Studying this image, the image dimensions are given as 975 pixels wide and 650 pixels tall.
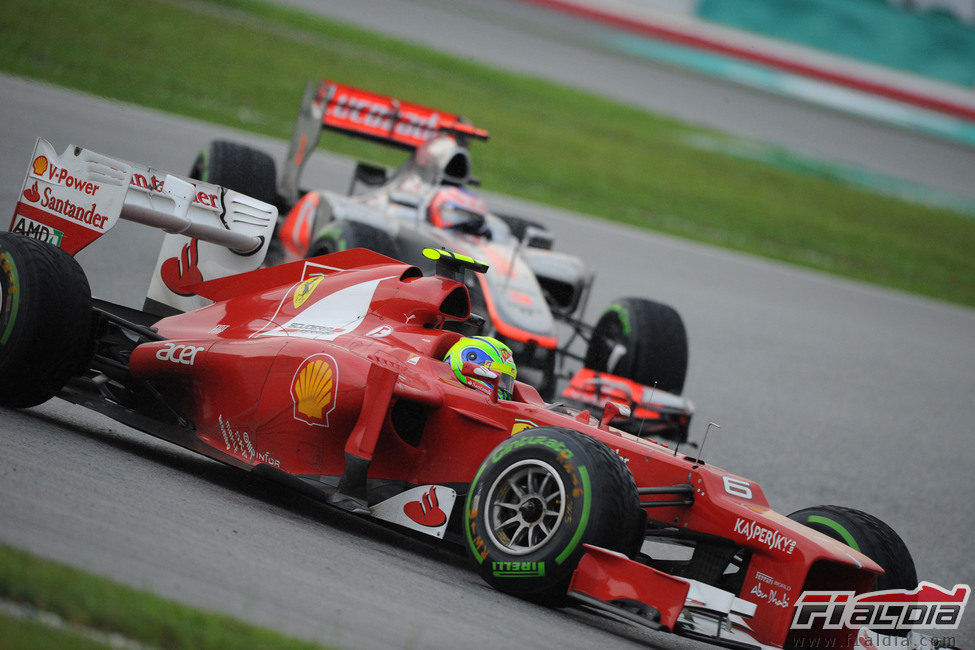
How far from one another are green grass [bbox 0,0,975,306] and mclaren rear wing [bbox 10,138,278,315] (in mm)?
11274

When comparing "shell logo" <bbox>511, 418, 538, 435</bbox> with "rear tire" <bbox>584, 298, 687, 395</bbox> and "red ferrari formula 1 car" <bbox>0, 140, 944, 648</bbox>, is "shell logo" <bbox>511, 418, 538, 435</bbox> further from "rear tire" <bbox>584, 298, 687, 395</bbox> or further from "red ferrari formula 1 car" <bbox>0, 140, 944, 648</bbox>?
"rear tire" <bbox>584, 298, 687, 395</bbox>

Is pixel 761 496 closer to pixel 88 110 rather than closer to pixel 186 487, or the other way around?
pixel 186 487

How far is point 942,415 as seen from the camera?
1369cm

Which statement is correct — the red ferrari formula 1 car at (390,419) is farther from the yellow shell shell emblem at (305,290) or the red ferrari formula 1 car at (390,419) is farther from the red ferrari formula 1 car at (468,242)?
the red ferrari formula 1 car at (468,242)

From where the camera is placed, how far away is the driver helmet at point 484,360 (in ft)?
20.8

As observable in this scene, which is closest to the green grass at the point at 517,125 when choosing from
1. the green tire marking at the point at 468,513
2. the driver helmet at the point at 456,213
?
the driver helmet at the point at 456,213

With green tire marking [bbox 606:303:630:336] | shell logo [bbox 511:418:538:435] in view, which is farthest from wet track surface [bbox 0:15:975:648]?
green tire marking [bbox 606:303:630:336]

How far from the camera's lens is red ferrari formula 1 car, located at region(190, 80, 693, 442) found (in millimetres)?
9586

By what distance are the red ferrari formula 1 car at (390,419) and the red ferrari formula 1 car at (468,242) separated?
183 cm

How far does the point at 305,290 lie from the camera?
7094 mm

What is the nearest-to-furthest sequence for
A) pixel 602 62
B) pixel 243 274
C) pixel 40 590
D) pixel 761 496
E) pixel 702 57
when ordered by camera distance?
pixel 40 590
pixel 761 496
pixel 243 274
pixel 602 62
pixel 702 57

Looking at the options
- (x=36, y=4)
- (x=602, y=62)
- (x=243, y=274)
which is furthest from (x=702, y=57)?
(x=243, y=274)

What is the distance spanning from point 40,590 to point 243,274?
3.74 metres

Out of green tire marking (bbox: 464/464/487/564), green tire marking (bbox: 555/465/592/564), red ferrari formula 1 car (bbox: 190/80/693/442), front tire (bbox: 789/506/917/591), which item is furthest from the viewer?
red ferrari formula 1 car (bbox: 190/80/693/442)
